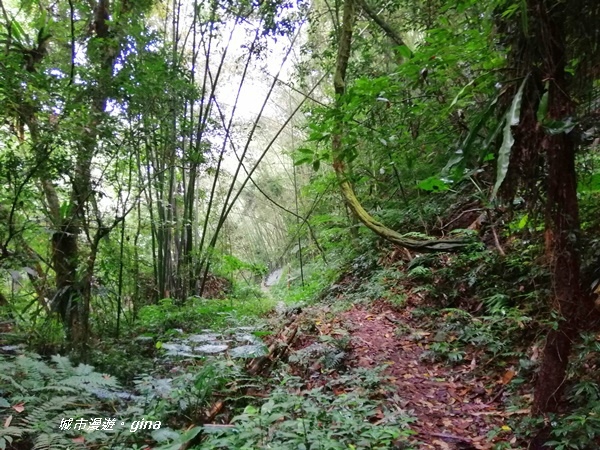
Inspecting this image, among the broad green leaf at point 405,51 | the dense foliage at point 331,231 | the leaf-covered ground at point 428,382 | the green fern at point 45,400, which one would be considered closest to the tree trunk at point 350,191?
the dense foliage at point 331,231

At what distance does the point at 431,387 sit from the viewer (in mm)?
2482

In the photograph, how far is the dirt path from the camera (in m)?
1.95

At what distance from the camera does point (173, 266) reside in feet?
21.0

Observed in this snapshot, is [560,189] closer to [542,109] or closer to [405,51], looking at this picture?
[542,109]

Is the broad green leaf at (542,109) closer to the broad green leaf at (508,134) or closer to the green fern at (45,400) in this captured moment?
the broad green leaf at (508,134)

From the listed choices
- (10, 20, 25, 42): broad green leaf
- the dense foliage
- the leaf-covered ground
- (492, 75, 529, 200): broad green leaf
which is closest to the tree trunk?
the dense foliage

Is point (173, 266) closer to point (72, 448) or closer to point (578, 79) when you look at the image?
point (72, 448)

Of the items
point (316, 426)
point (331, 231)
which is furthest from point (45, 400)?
point (331, 231)

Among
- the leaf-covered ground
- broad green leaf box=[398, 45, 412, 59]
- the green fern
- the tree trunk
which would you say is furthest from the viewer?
the tree trunk

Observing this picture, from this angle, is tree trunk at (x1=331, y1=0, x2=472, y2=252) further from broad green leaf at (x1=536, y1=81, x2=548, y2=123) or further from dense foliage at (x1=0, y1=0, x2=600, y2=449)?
broad green leaf at (x1=536, y1=81, x2=548, y2=123)

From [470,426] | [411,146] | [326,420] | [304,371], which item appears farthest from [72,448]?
[411,146]

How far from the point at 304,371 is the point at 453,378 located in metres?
0.97

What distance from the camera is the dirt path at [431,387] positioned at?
195 centimetres

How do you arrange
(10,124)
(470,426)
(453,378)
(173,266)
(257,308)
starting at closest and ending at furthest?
(470,426) → (453,378) → (10,124) → (257,308) → (173,266)
